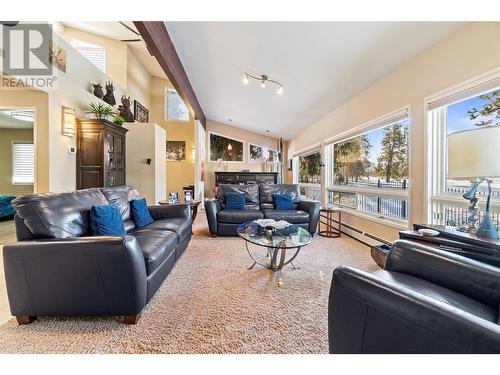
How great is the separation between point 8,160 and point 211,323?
813cm

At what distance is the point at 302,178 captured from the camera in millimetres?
7547

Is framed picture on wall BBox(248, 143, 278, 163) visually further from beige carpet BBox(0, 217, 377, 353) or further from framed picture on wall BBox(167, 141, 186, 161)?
beige carpet BBox(0, 217, 377, 353)

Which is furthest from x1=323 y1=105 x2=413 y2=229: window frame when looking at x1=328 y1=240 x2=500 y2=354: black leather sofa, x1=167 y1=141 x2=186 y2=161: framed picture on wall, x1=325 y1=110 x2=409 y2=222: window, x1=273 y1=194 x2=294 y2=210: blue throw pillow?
x1=167 y1=141 x2=186 y2=161: framed picture on wall

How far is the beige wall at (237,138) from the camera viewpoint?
28.9ft

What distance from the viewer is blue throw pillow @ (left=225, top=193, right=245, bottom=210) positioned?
4.28 m

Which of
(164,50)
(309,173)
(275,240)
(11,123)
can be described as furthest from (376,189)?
(11,123)

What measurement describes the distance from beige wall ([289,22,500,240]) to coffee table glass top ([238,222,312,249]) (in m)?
1.42

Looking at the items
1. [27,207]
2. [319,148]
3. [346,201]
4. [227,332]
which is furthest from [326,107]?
[27,207]

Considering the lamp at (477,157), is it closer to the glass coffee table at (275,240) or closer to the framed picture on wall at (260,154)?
the glass coffee table at (275,240)

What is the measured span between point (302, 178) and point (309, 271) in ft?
17.0

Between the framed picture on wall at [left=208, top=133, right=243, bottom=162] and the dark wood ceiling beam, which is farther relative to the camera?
the framed picture on wall at [left=208, top=133, right=243, bottom=162]

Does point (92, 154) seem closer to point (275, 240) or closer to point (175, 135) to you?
point (275, 240)

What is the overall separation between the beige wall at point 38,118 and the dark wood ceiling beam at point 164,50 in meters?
1.91
